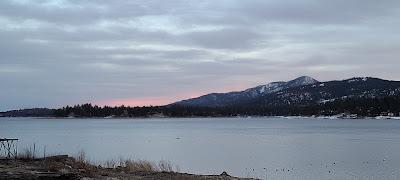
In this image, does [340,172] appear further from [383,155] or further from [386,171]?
[383,155]

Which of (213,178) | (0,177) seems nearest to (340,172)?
(213,178)

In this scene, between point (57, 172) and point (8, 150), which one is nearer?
point (57, 172)

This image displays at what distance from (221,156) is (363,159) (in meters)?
12.0

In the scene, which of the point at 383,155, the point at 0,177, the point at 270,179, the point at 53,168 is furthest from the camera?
the point at 383,155

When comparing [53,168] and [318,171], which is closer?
[53,168]

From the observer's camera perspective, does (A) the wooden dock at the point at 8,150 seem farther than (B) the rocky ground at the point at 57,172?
Yes

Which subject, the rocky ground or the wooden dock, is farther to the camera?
the wooden dock

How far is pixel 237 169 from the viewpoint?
3672 centimetres

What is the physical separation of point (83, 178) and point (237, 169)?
2228 cm

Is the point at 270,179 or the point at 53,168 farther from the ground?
the point at 53,168

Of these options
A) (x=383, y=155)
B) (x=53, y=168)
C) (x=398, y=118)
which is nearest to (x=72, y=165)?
(x=53, y=168)

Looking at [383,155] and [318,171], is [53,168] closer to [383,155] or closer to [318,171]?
[318,171]

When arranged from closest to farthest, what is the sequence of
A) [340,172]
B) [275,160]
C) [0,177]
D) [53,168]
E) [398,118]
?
1. [0,177]
2. [53,168]
3. [340,172]
4. [275,160]
5. [398,118]

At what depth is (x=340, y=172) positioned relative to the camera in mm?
34656
